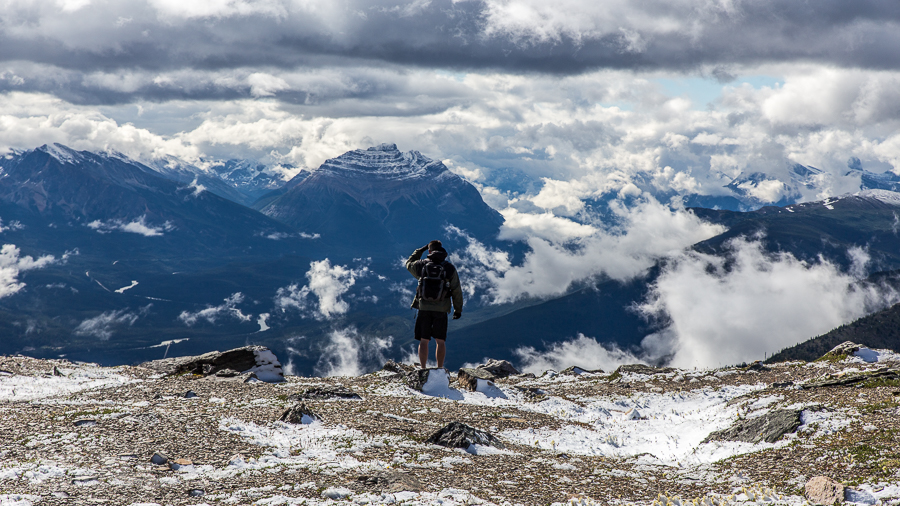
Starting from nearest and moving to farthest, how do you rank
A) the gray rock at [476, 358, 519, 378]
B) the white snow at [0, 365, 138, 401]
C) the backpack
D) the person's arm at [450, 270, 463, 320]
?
the white snow at [0, 365, 138, 401] < the person's arm at [450, 270, 463, 320] < the backpack < the gray rock at [476, 358, 519, 378]

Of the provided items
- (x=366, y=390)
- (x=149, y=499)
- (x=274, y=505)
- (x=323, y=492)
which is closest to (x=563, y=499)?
(x=323, y=492)

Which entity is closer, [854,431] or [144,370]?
[854,431]

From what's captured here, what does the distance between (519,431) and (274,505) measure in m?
10.6

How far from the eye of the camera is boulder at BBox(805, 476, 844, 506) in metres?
11.1

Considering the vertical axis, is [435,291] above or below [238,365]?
above

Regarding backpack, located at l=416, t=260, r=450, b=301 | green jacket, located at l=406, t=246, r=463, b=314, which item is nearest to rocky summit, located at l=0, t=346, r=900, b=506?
green jacket, located at l=406, t=246, r=463, b=314

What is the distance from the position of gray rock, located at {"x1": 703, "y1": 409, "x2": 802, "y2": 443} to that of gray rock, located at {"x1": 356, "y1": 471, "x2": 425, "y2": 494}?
439 inches

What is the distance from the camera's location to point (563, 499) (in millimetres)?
11789

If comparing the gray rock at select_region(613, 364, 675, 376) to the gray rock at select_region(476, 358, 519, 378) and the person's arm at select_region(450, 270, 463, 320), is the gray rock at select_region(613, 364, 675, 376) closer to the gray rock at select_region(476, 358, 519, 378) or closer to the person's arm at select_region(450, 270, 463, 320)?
the gray rock at select_region(476, 358, 519, 378)

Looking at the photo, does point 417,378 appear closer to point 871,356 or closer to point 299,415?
point 299,415

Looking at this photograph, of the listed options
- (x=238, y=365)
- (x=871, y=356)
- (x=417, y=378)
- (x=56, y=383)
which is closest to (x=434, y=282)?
(x=417, y=378)

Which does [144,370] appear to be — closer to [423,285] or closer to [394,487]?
[423,285]

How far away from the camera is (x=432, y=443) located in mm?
16219

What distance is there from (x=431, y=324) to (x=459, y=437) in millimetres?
8450
